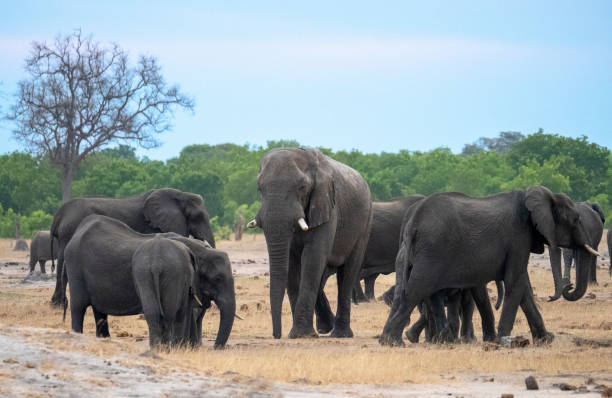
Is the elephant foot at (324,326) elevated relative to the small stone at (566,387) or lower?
lower

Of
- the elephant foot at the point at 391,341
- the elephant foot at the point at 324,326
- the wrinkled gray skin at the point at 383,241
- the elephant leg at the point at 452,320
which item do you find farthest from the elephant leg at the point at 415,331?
the wrinkled gray skin at the point at 383,241

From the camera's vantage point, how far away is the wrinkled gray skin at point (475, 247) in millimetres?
13516

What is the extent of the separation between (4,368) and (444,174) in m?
65.6

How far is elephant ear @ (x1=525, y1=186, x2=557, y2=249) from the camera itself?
541 inches

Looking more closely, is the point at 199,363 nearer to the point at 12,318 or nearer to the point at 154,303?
the point at 154,303

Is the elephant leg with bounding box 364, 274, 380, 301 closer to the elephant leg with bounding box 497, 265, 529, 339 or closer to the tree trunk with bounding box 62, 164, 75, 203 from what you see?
the elephant leg with bounding box 497, 265, 529, 339

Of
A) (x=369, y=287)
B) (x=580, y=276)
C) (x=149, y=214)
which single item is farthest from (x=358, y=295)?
(x=580, y=276)

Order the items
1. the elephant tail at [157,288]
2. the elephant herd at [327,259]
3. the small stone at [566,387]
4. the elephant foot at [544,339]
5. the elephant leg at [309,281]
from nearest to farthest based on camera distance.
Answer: the small stone at [566,387]
the elephant tail at [157,288]
the elephant herd at [327,259]
the elephant foot at [544,339]
the elephant leg at [309,281]

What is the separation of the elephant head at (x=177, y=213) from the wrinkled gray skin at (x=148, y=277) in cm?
595

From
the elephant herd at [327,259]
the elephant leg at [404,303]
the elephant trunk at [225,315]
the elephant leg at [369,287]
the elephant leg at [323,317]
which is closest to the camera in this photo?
the elephant herd at [327,259]

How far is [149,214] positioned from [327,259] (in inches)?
209

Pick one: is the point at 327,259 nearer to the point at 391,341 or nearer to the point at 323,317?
the point at 323,317

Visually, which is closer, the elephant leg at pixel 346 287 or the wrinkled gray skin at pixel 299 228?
the wrinkled gray skin at pixel 299 228

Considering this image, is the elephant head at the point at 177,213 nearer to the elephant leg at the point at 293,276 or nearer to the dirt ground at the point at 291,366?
the dirt ground at the point at 291,366
